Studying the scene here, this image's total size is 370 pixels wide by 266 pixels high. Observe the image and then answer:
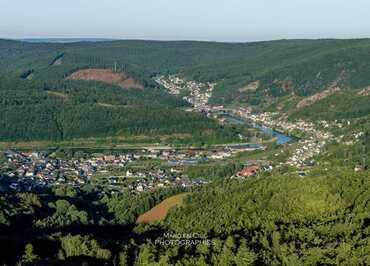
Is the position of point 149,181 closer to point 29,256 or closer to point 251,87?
point 29,256

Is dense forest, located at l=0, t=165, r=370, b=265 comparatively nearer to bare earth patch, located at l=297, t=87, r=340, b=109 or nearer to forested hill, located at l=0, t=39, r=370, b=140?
forested hill, located at l=0, t=39, r=370, b=140

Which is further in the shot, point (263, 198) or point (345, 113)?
point (345, 113)

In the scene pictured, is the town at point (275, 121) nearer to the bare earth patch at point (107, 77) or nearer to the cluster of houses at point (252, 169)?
the cluster of houses at point (252, 169)

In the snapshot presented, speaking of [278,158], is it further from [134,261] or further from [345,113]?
[134,261]

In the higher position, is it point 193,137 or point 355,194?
point 355,194

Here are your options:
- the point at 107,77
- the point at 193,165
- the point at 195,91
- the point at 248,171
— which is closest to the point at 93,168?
the point at 193,165

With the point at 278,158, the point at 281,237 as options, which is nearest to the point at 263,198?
the point at 281,237
